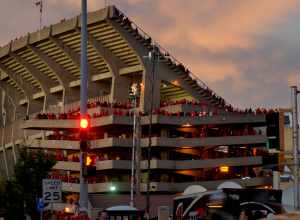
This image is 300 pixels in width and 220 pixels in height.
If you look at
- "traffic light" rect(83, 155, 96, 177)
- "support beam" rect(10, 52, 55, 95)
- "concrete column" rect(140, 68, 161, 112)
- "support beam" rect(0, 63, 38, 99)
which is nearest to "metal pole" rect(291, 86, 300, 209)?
"traffic light" rect(83, 155, 96, 177)

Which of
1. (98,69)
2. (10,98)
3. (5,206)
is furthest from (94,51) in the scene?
(5,206)

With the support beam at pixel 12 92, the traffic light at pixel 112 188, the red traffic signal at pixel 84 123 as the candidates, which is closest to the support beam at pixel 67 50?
the support beam at pixel 12 92

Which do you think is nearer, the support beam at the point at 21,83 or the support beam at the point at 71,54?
the support beam at the point at 71,54

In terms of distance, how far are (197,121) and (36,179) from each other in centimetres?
3135

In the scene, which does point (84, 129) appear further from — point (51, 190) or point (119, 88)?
point (119, 88)

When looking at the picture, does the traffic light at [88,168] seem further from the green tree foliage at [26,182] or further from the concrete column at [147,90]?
the concrete column at [147,90]

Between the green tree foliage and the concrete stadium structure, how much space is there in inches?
890

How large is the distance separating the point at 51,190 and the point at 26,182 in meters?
19.3

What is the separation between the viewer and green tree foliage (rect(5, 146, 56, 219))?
43750 mm

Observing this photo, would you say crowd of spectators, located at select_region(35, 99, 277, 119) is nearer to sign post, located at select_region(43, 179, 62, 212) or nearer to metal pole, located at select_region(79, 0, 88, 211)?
metal pole, located at select_region(79, 0, 88, 211)

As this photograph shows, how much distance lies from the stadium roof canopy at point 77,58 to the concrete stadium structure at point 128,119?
12 cm

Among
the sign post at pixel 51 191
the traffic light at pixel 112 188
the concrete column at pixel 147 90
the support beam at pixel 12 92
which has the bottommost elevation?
the traffic light at pixel 112 188

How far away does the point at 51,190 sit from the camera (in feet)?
84.5

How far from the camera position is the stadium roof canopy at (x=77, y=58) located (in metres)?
80.7
